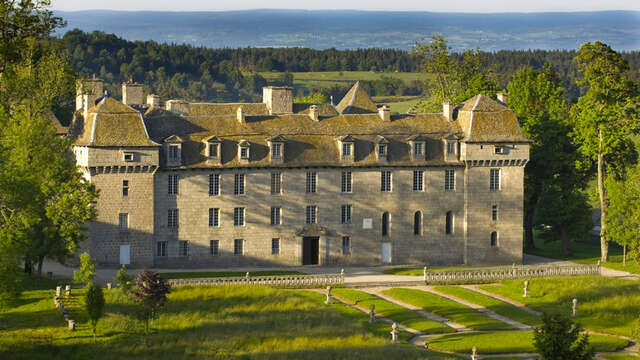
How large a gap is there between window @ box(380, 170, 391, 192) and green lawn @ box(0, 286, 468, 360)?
19.6m

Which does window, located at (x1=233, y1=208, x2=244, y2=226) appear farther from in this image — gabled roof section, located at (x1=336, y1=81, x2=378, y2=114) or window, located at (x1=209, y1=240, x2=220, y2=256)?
gabled roof section, located at (x1=336, y1=81, x2=378, y2=114)

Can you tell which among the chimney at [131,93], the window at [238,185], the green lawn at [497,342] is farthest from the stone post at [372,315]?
the chimney at [131,93]

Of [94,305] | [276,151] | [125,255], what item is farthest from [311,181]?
[94,305]

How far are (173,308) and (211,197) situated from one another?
18.6 meters

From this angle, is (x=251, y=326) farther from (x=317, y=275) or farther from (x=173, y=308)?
(x=317, y=275)

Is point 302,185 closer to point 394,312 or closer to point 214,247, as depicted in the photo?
point 214,247

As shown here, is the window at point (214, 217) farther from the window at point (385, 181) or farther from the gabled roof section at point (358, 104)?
the gabled roof section at point (358, 104)

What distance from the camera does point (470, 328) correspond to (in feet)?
211

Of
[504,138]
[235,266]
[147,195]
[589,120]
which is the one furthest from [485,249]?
[147,195]

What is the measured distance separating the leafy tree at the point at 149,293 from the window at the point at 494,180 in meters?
37.2

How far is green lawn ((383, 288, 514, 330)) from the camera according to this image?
214 ft

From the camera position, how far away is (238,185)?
83.9 metres

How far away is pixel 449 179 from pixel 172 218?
23.4m

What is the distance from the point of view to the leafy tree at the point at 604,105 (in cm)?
9275
